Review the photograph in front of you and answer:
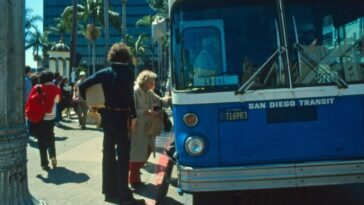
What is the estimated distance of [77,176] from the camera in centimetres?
802

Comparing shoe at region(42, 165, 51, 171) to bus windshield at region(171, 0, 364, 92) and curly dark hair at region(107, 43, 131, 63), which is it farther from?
bus windshield at region(171, 0, 364, 92)

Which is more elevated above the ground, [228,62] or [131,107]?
[228,62]

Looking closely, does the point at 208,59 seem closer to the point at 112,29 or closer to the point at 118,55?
the point at 118,55

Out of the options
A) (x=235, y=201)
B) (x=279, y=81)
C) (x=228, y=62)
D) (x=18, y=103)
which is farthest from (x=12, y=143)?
(x=235, y=201)

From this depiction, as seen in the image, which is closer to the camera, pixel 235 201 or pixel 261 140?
pixel 261 140

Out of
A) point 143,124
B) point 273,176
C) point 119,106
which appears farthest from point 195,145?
point 143,124

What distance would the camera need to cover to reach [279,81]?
5078mm

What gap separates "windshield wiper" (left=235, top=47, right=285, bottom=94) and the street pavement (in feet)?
6.67

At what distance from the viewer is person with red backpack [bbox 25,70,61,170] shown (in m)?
8.59

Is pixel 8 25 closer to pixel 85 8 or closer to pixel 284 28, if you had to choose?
pixel 284 28

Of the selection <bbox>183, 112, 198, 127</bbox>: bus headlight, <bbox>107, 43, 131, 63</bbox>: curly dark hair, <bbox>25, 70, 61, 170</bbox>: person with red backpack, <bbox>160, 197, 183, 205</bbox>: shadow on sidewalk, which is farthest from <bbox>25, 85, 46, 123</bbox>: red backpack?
<bbox>183, 112, 198, 127</bbox>: bus headlight

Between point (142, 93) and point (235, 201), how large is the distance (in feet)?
6.80

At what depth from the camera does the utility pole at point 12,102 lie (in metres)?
3.75

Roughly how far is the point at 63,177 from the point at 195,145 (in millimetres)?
3620
